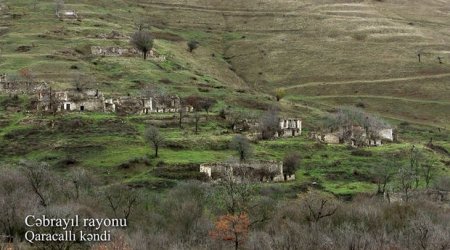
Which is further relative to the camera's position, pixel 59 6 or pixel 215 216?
pixel 59 6

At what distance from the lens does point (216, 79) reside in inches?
5999

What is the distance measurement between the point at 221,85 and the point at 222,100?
666 inches

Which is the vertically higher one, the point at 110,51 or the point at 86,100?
the point at 110,51

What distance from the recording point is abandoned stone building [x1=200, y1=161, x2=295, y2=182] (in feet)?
267

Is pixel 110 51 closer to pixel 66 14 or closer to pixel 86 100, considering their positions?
pixel 66 14

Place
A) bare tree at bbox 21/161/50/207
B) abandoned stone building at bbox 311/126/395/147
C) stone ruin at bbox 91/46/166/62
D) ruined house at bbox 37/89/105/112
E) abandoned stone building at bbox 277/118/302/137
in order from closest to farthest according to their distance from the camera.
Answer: bare tree at bbox 21/161/50/207 → abandoned stone building at bbox 311/126/395/147 → ruined house at bbox 37/89/105/112 → abandoned stone building at bbox 277/118/302/137 → stone ruin at bbox 91/46/166/62

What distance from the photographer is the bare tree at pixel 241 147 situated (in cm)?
8781

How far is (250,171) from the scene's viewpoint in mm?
83312

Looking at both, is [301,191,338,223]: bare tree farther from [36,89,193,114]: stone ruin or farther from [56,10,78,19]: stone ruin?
[56,10,78,19]: stone ruin

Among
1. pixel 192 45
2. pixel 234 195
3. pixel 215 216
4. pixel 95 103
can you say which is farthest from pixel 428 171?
pixel 192 45

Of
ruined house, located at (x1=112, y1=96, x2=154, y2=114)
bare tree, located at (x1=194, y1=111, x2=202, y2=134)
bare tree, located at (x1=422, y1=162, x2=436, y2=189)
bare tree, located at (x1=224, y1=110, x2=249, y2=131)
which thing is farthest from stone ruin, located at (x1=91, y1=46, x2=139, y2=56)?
bare tree, located at (x1=422, y1=162, x2=436, y2=189)

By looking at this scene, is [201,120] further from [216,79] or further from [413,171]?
[216,79]

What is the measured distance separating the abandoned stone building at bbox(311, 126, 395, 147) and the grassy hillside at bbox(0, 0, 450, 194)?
3374 millimetres

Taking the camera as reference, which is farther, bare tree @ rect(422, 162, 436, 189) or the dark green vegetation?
bare tree @ rect(422, 162, 436, 189)
